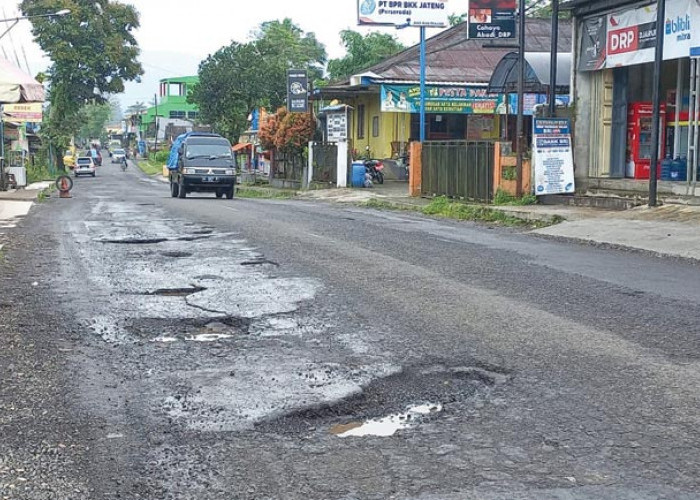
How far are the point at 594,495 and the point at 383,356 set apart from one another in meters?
2.73

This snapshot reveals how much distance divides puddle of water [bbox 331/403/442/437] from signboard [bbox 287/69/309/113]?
3345 cm

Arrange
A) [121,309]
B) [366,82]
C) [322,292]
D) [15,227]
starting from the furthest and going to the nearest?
[366,82]
[15,227]
[322,292]
[121,309]

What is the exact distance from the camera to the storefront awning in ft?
85.8

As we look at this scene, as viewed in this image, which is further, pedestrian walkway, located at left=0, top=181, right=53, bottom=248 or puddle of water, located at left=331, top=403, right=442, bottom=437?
pedestrian walkway, located at left=0, top=181, right=53, bottom=248

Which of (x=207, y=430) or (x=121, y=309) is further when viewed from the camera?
(x=121, y=309)

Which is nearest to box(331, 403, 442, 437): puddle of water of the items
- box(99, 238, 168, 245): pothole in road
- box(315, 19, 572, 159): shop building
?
box(99, 238, 168, 245): pothole in road

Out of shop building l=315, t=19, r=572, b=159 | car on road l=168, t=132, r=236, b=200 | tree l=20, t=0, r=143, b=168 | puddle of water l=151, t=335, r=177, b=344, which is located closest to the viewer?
puddle of water l=151, t=335, r=177, b=344

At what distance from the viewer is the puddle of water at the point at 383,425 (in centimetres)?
480

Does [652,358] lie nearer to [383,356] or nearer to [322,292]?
[383,356]

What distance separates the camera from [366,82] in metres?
34.6

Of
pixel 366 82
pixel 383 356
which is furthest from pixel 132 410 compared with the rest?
pixel 366 82

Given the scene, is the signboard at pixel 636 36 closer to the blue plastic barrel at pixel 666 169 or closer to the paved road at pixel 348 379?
the blue plastic barrel at pixel 666 169

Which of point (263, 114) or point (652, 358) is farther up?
point (263, 114)

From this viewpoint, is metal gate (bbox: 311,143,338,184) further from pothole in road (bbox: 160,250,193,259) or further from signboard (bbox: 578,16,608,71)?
pothole in road (bbox: 160,250,193,259)
